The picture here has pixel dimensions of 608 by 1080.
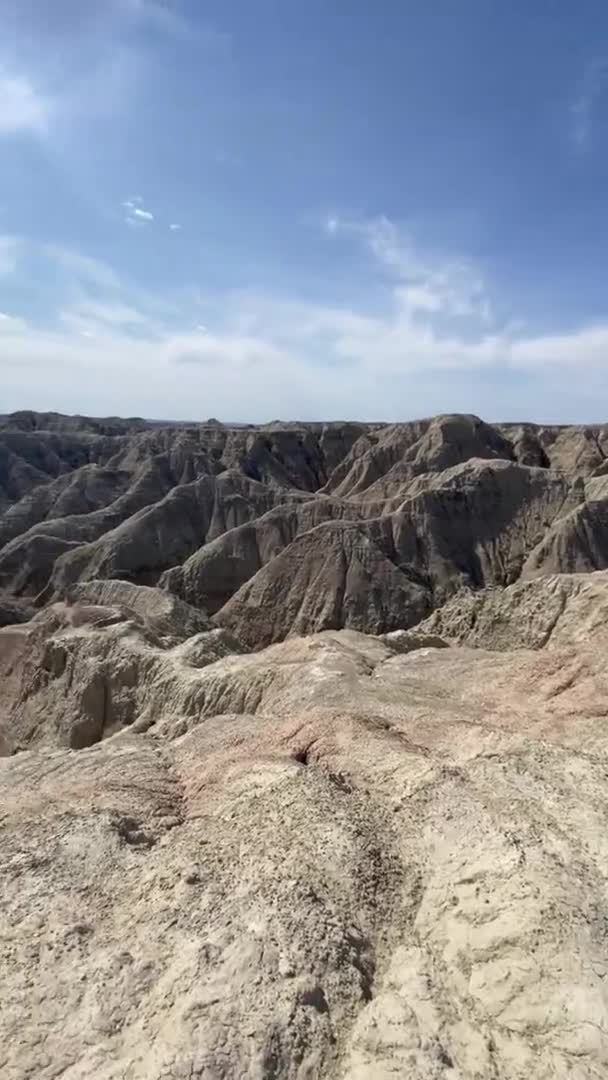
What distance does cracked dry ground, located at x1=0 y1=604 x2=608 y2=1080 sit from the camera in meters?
7.51

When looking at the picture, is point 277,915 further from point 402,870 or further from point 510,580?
point 510,580

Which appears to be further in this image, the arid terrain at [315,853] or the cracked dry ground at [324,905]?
the arid terrain at [315,853]

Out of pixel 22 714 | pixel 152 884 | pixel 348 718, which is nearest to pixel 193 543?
pixel 22 714

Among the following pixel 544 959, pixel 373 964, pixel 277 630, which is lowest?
pixel 277 630

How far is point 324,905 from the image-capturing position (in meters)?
9.23

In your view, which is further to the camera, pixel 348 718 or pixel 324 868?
pixel 348 718

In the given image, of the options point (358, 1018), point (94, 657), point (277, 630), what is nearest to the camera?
point (358, 1018)

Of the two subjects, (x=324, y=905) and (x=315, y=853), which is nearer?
(x=324, y=905)

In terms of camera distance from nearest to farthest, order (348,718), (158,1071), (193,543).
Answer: (158,1071) → (348,718) → (193,543)

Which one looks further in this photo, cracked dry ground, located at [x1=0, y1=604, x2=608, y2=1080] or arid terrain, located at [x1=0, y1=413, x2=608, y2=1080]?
arid terrain, located at [x1=0, y1=413, x2=608, y2=1080]

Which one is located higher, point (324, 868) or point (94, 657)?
point (324, 868)

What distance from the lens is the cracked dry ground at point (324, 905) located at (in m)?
7.51

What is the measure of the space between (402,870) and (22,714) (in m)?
21.9

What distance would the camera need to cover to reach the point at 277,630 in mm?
44688
